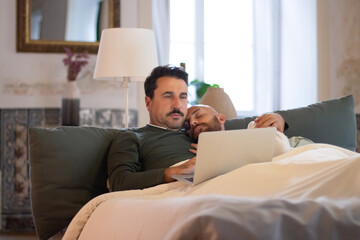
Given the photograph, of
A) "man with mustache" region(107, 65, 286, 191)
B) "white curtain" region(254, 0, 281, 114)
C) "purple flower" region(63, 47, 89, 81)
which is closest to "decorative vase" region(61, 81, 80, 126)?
"purple flower" region(63, 47, 89, 81)

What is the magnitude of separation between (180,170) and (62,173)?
500 mm

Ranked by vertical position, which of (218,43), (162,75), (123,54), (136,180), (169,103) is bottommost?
(136,180)

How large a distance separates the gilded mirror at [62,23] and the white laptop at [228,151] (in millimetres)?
2758

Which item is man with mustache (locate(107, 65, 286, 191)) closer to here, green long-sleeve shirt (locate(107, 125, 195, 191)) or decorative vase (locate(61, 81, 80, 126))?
green long-sleeve shirt (locate(107, 125, 195, 191))

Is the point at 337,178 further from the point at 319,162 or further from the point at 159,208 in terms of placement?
the point at 159,208

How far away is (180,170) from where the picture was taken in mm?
2080

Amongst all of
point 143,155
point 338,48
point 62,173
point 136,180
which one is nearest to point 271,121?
point 143,155

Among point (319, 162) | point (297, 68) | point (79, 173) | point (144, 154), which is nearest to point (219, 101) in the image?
point (144, 154)

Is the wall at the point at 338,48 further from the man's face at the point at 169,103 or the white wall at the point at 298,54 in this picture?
the man's face at the point at 169,103

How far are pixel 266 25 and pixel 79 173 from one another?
3.65 meters

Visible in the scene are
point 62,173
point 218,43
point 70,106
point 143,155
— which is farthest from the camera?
point 218,43

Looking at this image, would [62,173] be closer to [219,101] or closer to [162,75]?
[162,75]

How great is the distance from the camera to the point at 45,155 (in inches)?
88.8

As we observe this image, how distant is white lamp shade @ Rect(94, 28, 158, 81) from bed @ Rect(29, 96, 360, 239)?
85 cm
